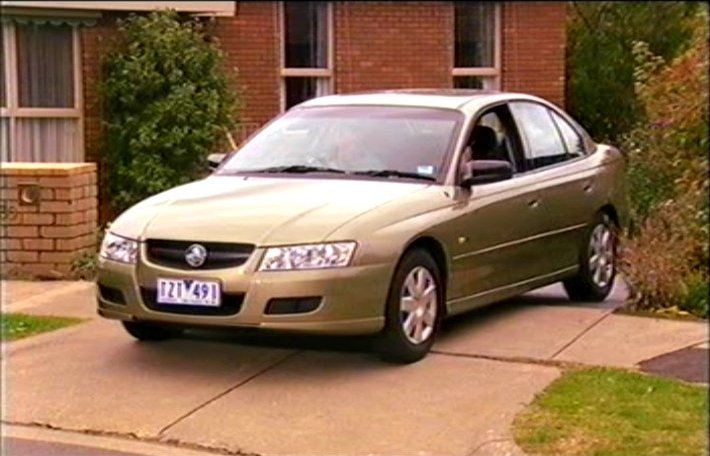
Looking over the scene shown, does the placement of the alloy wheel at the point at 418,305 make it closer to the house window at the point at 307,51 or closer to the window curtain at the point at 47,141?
the window curtain at the point at 47,141

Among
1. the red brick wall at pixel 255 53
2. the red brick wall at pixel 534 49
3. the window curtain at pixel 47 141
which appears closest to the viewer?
the window curtain at pixel 47 141

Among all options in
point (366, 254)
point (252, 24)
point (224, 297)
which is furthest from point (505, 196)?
point (252, 24)

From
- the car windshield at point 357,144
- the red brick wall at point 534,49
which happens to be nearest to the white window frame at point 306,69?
the red brick wall at point 534,49

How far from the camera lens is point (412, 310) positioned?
23.5 ft

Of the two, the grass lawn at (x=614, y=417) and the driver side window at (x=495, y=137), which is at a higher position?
the driver side window at (x=495, y=137)

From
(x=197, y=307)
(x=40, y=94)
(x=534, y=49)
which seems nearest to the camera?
(x=197, y=307)

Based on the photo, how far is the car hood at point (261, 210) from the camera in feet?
22.5

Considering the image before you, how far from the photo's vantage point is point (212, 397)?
21.8 feet

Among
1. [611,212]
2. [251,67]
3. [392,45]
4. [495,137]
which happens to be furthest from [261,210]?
[392,45]

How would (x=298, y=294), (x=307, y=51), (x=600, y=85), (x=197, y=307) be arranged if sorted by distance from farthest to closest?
(x=600, y=85) → (x=307, y=51) → (x=197, y=307) → (x=298, y=294)

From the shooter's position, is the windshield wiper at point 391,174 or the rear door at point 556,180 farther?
the rear door at point 556,180

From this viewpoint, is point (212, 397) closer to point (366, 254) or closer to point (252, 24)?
point (366, 254)

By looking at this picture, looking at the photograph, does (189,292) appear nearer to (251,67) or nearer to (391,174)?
(391,174)

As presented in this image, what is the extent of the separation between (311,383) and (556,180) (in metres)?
2.77
